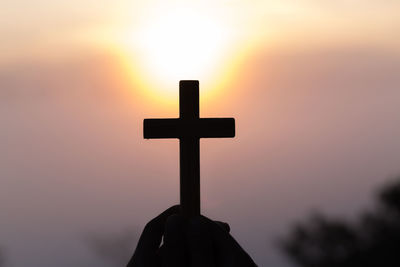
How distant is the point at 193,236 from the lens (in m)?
6.38

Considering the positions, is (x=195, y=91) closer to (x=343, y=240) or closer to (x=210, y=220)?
(x=210, y=220)

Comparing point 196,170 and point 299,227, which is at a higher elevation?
point 196,170

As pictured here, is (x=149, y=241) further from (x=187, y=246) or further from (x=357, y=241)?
(x=357, y=241)

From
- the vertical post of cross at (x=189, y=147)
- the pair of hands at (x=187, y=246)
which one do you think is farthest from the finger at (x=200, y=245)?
the vertical post of cross at (x=189, y=147)

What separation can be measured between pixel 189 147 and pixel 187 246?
45.2 inches

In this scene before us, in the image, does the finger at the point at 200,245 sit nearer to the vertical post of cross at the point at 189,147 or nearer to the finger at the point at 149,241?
the finger at the point at 149,241

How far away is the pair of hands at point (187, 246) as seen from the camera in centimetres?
621

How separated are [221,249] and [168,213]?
72 cm

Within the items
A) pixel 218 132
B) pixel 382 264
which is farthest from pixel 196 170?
pixel 382 264

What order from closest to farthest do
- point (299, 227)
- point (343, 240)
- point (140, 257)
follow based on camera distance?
point (140, 257) < point (343, 240) < point (299, 227)

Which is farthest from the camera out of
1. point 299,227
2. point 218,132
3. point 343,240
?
point 299,227

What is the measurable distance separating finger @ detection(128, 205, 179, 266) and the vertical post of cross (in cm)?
50

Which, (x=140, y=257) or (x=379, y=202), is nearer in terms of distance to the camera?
(x=140, y=257)

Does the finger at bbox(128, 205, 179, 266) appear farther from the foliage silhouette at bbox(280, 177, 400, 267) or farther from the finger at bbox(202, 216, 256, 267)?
the foliage silhouette at bbox(280, 177, 400, 267)
